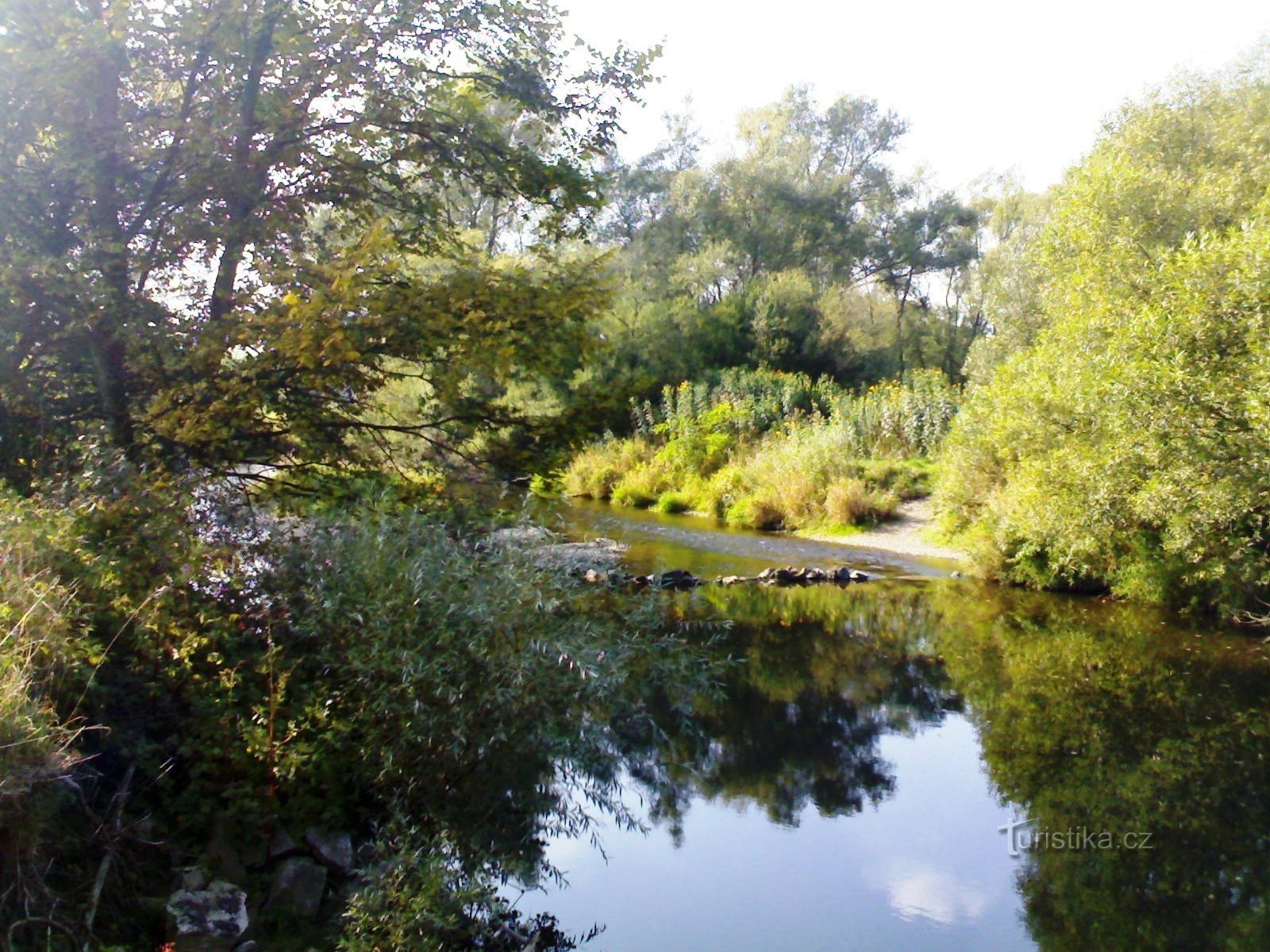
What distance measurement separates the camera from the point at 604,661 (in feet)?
19.8

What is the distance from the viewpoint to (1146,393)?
11.1 metres

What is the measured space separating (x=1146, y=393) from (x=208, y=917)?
32.5 feet

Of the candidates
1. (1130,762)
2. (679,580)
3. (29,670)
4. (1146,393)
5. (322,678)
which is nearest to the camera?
(29,670)

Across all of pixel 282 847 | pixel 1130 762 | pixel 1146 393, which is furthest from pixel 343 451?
pixel 1146 393

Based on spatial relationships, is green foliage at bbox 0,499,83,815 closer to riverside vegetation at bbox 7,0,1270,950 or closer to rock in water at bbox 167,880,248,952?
riverside vegetation at bbox 7,0,1270,950

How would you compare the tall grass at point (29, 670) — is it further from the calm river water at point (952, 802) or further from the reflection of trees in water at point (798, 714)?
the reflection of trees in water at point (798, 714)

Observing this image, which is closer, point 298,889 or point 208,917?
point 208,917

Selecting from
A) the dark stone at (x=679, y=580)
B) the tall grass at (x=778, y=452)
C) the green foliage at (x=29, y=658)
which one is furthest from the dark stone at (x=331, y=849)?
the tall grass at (x=778, y=452)

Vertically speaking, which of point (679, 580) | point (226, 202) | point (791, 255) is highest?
point (791, 255)

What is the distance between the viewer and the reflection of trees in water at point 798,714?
8.44 metres

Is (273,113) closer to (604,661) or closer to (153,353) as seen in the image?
(153,353)

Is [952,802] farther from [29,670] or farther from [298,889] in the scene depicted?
[29,670]

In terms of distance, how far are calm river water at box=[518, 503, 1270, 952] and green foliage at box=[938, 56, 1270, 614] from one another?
1.41 m

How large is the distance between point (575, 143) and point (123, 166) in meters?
3.75
